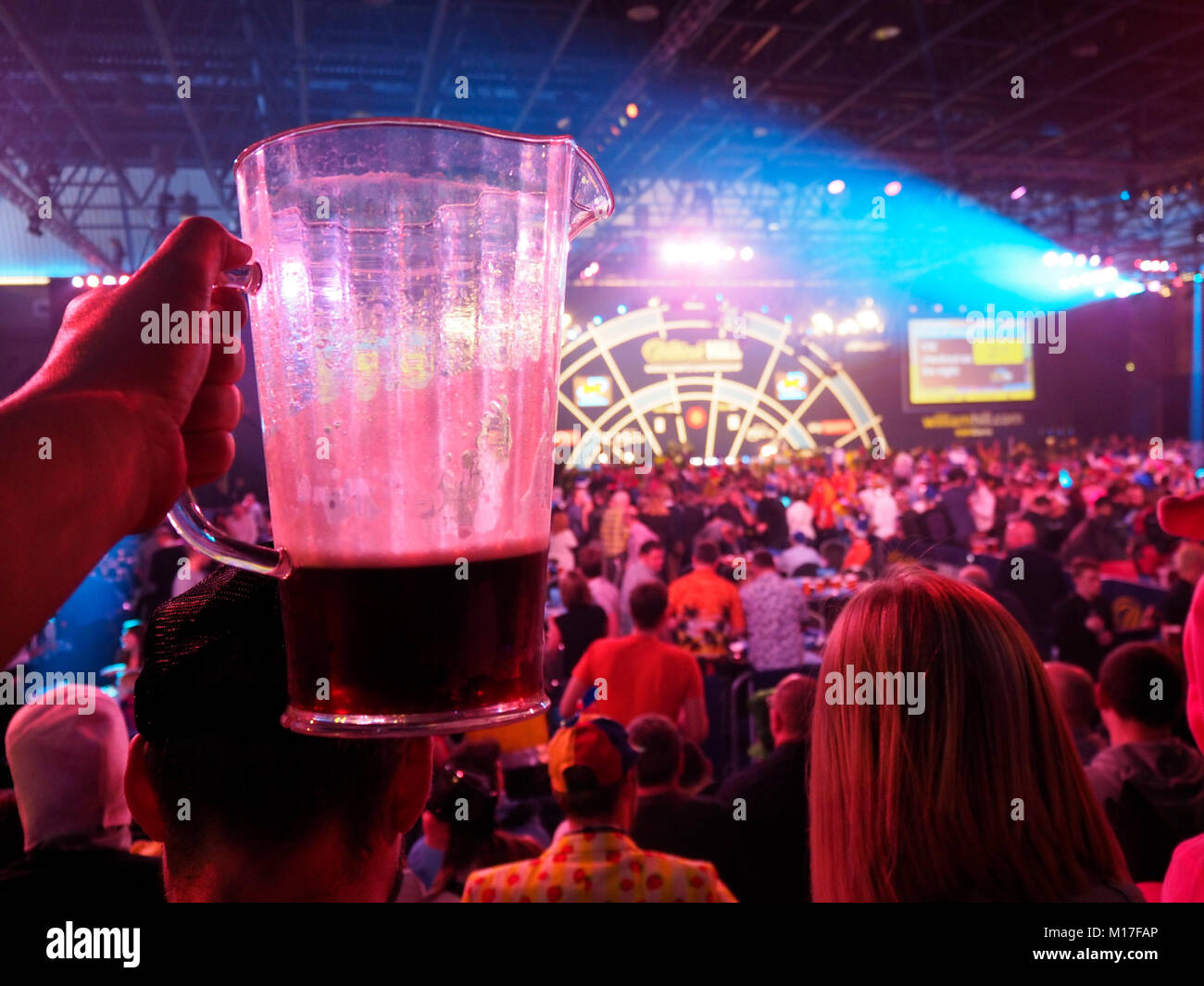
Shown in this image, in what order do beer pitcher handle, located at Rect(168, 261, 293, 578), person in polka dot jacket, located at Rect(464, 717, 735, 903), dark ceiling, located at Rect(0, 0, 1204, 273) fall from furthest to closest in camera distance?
1. dark ceiling, located at Rect(0, 0, 1204, 273)
2. person in polka dot jacket, located at Rect(464, 717, 735, 903)
3. beer pitcher handle, located at Rect(168, 261, 293, 578)

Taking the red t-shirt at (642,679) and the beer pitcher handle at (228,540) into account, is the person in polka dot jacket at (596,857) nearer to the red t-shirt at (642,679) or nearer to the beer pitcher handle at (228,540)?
the beer pitcher handle at (228,540)

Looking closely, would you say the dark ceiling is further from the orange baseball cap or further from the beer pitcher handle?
the beer pitcher handle

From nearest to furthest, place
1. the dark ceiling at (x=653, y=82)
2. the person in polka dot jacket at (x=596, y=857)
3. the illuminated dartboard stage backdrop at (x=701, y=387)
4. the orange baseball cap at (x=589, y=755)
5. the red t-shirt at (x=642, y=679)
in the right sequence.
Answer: the person in polka dot jacket at (x=596, y=857)
the orange baseball cap at (x=589, y=755)
the red t-shirt at (x=642, y=679)
the dark ceiling at (x=653, y=82)
the illuminated dartboard stage backdrop at (x=701, y=387)

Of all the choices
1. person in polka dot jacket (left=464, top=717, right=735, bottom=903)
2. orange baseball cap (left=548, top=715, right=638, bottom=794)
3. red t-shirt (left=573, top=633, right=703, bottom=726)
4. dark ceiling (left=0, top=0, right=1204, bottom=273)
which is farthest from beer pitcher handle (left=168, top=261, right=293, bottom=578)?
dark ceiling (left=0, top=0, right=1204, bottom=273)

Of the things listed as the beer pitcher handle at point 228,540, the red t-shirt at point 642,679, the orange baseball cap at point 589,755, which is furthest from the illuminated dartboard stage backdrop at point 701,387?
the beer pitcher handle at point 228,540

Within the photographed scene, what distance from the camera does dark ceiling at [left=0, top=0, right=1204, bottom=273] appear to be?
8891 millimetres

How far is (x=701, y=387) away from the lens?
20797 millimetres

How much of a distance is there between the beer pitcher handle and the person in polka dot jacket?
1.33 meters

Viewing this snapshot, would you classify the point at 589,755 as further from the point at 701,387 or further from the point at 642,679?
the point at 701,387

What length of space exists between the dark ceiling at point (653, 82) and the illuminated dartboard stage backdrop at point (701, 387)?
5.54 metres

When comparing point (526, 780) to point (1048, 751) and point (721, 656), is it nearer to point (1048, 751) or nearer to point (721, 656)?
point (721, 656)

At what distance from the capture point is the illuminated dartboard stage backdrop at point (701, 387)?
19.9 m
